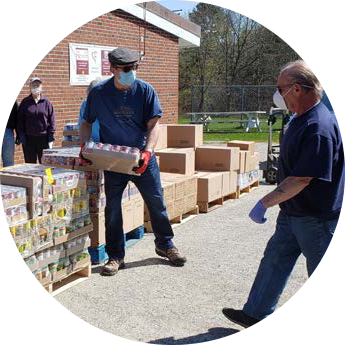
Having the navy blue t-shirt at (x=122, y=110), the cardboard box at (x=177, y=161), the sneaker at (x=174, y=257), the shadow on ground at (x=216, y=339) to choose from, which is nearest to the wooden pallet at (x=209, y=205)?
the cardboard box at (x=177, y=161)

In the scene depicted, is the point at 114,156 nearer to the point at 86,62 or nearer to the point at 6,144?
the point at 6,144

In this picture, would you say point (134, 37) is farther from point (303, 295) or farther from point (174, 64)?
point (303, 295)

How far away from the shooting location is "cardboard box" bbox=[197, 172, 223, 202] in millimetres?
7605

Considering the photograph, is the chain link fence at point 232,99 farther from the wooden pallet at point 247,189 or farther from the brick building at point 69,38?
the wooden pallet at point 247,189

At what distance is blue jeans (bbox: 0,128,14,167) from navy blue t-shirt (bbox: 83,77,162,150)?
3597 millimetres

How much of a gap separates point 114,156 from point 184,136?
4.10 metres

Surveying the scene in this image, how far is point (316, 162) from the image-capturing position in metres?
3.13

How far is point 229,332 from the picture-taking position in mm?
3928

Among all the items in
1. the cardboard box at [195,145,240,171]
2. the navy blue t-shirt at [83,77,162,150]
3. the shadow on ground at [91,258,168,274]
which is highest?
the navy blue t-shirt at [83,77,162,150]

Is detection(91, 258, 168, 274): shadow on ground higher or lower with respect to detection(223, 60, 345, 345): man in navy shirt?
lower

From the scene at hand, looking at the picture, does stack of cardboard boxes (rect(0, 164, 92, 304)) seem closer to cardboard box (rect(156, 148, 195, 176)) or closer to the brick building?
cardboard box (rect(156, 148, 195, 176))

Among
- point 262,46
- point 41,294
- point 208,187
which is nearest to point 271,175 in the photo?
point 208,187

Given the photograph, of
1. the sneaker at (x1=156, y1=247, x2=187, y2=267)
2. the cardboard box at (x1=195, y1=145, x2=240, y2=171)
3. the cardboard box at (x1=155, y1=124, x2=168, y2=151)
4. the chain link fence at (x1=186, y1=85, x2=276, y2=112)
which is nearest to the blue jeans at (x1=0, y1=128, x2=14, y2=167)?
the cardboard box at (x1=155, y1=124, x2=168, y2=151)

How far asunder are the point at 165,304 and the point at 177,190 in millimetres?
2652
